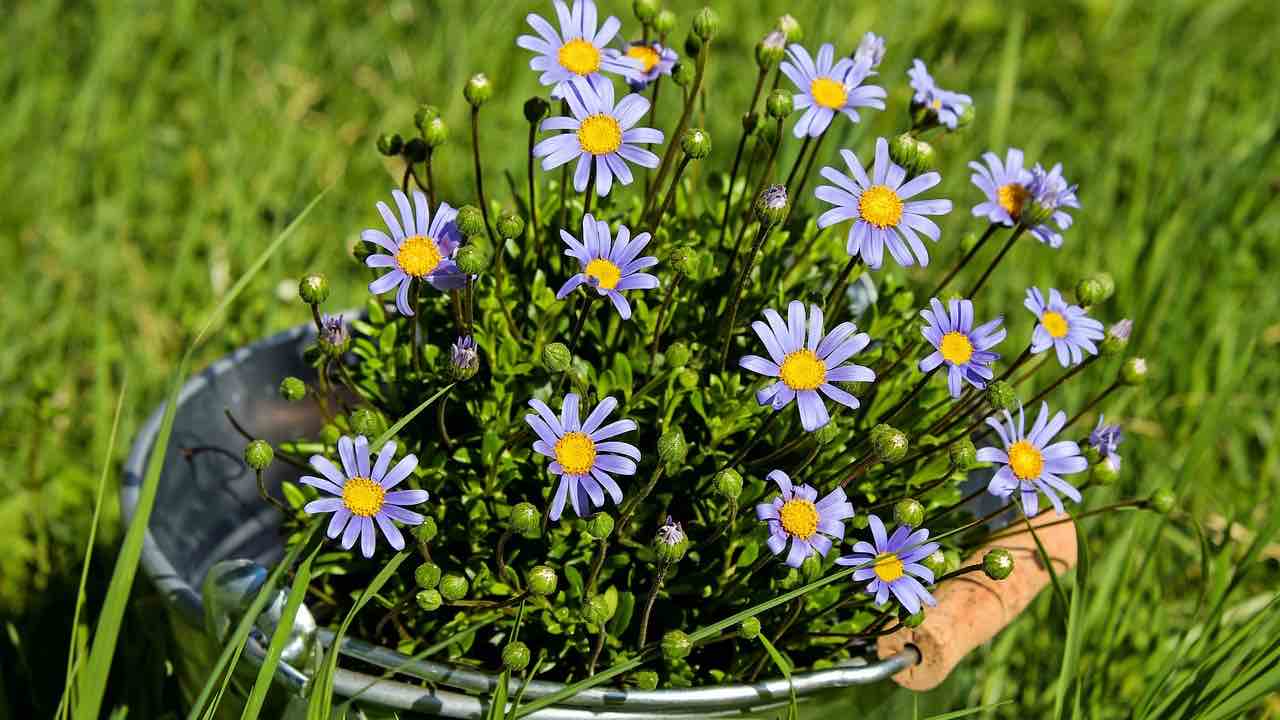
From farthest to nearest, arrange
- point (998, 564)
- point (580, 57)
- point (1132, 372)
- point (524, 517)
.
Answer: point (1132, 372), point (580, 57), point (998, 564), point (524, 517)

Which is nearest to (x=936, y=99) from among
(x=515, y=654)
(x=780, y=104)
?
(x=780, y=104)

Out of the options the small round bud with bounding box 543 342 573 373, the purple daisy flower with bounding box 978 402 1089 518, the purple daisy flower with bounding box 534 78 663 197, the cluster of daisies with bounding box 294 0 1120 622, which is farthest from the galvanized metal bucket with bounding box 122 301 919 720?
the purple daisy flower with bounding box 534 78 663 197

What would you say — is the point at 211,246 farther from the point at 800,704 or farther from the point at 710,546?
the point at 800,704

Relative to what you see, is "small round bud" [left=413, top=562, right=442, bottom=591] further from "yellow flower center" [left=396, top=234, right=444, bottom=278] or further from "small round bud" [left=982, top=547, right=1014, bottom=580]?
"small round bud" [left=982, top=547, right=1014, bottom=580]

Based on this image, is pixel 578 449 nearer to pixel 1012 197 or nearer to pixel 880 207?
pixel 880 207

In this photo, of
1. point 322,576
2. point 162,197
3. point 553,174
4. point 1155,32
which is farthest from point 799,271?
point 1155,32

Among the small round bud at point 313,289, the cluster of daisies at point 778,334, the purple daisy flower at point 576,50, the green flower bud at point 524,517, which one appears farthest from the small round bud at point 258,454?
the purple daisy flower at point 576,50

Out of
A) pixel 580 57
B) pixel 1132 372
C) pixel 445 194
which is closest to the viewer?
pixel 580 57
